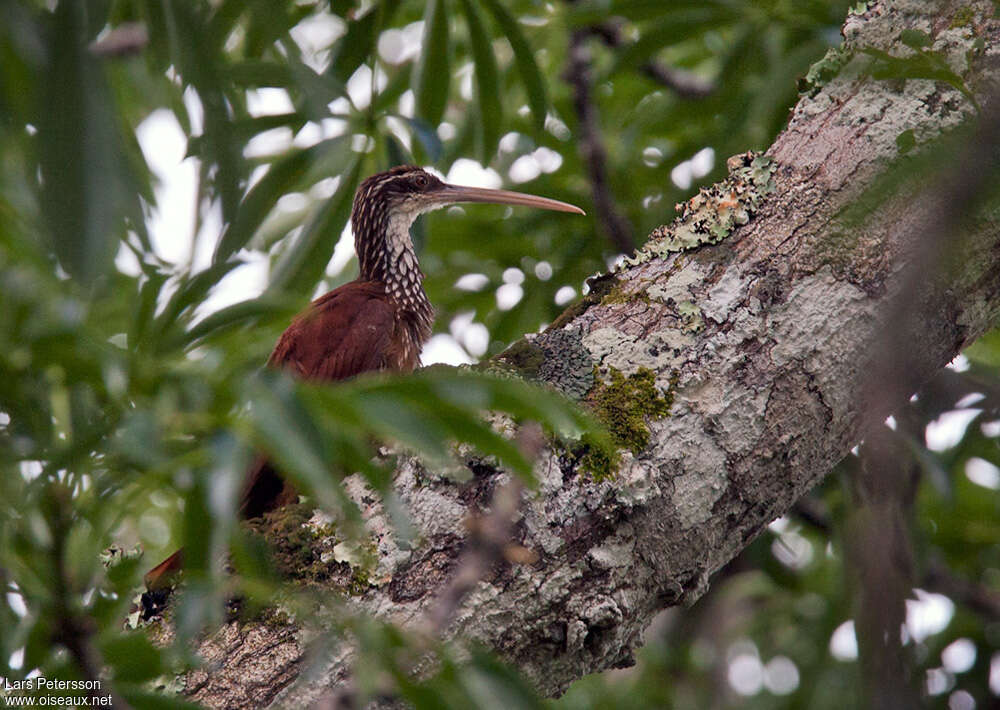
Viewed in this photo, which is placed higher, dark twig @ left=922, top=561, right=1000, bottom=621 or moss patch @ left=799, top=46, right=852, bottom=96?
moss patch @ left=799, top=46, right=852, bottom=96

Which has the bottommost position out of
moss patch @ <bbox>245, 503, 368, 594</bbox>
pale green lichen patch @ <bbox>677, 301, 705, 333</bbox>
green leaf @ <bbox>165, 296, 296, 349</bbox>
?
moss patch @ <bbox>245, 503, 368, 594</bbox>

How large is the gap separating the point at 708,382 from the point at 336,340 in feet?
5.37

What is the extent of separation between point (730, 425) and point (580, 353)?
37 centimetres

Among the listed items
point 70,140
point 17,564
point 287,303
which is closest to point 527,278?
point 287,303

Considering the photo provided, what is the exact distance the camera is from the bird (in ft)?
11.1

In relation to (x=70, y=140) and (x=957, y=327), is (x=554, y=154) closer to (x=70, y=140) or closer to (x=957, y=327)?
(x=957, y=327)

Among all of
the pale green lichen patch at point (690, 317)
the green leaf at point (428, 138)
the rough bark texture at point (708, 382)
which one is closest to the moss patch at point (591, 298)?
the rough bark texture at point (708, 382)

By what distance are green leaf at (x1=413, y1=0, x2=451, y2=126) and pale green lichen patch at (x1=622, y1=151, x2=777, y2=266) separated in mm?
986

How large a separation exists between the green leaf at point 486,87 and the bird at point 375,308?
14.4 inches

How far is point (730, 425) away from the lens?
81.7 inches

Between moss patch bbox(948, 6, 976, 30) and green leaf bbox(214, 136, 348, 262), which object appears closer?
moss patch bbox(948, 6, 976, 30)

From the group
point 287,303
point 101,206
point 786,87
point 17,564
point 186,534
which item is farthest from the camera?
point 786,87

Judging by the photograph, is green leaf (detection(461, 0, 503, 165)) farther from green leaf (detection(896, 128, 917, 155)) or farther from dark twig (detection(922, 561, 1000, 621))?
dark twig (detection(922, 561, 1000, 621))

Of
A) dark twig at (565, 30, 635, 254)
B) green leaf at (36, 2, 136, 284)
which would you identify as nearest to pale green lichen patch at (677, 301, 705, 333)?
green leaf at (36, 2, 136, 284)
